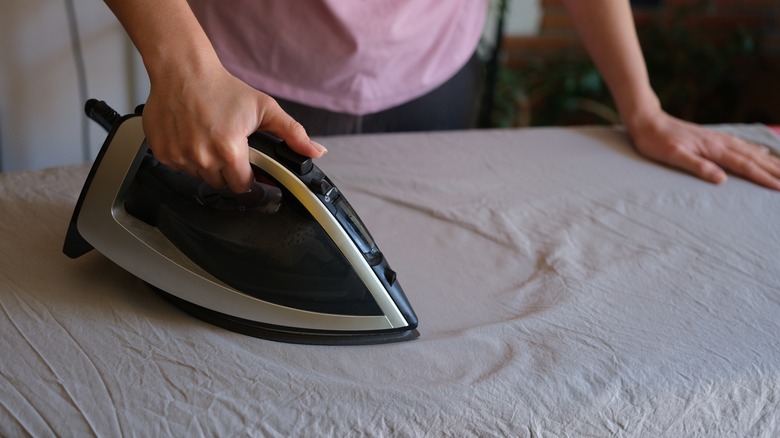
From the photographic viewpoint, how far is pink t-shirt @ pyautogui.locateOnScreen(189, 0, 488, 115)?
1179mm

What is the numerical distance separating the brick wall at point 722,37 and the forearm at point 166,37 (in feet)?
7.24

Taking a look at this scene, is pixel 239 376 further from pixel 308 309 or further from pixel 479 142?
pixel 479 142

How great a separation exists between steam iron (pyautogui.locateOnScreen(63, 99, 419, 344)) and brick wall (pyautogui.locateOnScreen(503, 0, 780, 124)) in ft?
7.40

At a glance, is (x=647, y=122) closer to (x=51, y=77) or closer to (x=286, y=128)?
(x=286, y=128)

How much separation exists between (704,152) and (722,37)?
211 cm

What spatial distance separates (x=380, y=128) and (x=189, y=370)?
0.72 meters

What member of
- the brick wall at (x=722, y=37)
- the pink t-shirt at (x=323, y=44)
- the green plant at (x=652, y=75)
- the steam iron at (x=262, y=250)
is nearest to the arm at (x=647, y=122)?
the pink t-shirt at (x=323, y=44)

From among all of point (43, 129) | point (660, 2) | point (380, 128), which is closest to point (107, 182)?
point (380, 128)

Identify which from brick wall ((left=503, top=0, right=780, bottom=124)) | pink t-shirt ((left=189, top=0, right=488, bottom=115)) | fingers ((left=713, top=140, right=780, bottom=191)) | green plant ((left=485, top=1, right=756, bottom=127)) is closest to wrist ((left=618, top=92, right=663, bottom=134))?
fingers ((left=713, top=140, right=780, bottom=191))

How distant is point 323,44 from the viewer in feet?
3.93

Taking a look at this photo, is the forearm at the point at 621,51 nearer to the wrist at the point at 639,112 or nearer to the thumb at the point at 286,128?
the wrist at the point at 639,112

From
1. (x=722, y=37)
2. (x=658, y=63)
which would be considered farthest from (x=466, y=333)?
(x=722, y=37)

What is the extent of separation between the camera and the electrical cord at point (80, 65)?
5.39 feet

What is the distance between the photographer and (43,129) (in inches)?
65.4
